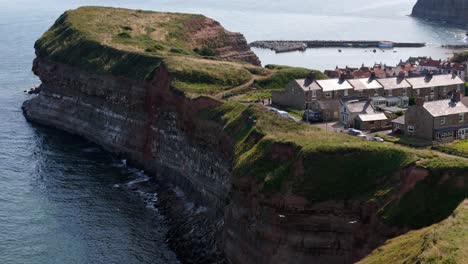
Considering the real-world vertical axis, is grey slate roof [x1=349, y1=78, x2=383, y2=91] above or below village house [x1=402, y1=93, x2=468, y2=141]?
above

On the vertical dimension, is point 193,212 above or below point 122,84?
below

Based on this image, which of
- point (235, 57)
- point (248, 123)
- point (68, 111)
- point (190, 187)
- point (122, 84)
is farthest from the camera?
point (235, 57)

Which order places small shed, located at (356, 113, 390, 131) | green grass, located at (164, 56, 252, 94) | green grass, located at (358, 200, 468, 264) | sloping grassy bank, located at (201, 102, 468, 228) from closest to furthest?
1. green grass, located at (358, 200, 468, 264)
2. sloping grassy bank, located at (201, 102, 468, 228)
3. small shed, located at (356, 113, 390, 131)
4. green grass, located at (164, 56, 252, 94)

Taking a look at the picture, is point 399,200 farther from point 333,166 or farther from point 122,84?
point 122,84

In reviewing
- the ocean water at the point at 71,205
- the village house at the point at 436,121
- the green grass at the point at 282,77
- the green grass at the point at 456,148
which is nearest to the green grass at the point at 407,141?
the village house at the point at 436,121

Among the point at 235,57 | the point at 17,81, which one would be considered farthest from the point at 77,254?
the point at 17,81

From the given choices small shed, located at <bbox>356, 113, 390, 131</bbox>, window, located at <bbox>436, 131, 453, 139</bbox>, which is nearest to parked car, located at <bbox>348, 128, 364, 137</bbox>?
small shed, located at <bbox>356, 113, 390, 131</bbox>

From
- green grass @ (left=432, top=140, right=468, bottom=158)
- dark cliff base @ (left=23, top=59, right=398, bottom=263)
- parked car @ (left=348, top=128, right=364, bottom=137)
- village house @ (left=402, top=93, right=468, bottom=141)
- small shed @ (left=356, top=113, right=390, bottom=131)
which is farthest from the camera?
small shed @ (left=356, top=113, right=390, bottom=131)

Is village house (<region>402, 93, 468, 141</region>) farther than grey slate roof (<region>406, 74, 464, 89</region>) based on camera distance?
No

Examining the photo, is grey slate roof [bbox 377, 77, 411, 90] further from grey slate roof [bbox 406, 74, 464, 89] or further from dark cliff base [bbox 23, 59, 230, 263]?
dark cliff base [bbox 23, 59, 230, 263]
